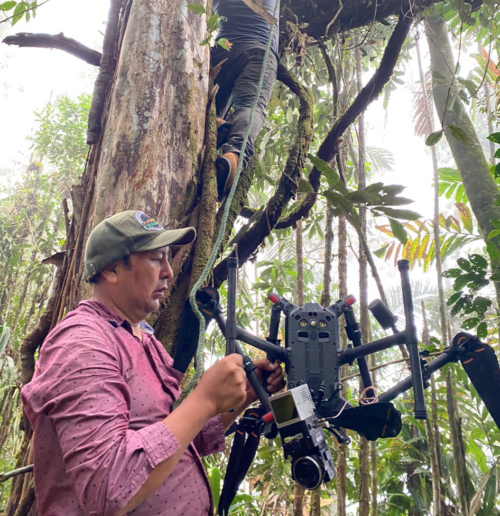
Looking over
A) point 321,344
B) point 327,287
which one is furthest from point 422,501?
point 321,344

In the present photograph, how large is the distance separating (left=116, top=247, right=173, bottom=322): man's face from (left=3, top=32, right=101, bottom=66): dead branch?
49.7 inches

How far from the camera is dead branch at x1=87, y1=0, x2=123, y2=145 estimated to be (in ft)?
6.22

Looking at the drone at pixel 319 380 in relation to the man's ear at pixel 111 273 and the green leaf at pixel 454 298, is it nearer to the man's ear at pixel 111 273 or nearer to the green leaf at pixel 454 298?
the man's ear at pixel 111 273

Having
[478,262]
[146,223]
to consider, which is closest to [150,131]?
[146,223]

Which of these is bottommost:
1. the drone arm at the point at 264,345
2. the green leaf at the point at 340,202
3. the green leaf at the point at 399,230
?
the drone arm at the point at 264,345

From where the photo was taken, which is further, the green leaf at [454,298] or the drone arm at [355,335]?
the green leaf at [454,298]

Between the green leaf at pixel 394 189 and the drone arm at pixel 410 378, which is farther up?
the green leaf at pixel 394 189

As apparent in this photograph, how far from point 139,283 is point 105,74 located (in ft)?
3.85

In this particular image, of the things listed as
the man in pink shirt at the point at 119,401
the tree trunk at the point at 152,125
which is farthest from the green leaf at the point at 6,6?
the man in pink shirt at the point at 119,401

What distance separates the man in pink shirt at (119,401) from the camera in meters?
0.85

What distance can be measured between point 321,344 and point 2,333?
5.95 feet

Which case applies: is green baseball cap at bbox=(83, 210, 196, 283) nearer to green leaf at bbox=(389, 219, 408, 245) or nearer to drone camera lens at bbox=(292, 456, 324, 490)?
drone camera lens at bbox=(292, 456, 324, 490)

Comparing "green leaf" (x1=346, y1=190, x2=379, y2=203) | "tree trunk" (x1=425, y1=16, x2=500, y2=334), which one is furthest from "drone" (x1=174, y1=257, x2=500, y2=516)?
"tree trunk" (x1=425, y1=16, x2=500, y2=334)

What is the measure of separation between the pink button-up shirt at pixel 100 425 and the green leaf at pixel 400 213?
51.2 inches
